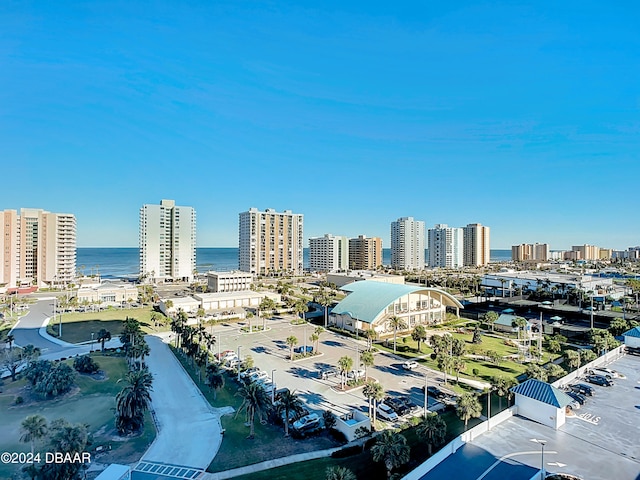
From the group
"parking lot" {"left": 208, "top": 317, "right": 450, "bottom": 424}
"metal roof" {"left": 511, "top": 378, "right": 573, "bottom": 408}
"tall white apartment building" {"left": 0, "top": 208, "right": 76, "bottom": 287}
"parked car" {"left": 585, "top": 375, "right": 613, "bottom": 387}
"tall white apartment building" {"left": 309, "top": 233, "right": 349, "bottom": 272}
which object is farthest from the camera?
"tall white apartment building" {"left": 309, "top": 233, "right": 349, "bottom": 272}

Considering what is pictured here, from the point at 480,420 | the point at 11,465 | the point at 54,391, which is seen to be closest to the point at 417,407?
the point at 480,420

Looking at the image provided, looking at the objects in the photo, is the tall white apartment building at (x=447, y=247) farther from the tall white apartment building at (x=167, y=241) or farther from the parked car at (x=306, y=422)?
the parked car at (x=306, y=422)

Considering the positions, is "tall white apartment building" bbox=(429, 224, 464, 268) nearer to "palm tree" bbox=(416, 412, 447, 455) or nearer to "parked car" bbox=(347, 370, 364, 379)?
"parked car" bbox=(347, 370, 364, 379)

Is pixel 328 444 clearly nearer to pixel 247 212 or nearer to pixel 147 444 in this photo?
pixel 147 444

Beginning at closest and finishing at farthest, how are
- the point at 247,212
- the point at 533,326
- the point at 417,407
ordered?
the point at 417,407, the point at 533,326, the point at 247,212

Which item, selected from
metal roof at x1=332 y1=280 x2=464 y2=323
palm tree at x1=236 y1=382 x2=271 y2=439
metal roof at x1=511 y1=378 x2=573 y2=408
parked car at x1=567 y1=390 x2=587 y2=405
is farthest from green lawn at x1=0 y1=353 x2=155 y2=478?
metal roof at x1=332 y1=280 x2=464 y2=323

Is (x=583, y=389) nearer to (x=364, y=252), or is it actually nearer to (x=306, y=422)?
(x=306, y=422)
